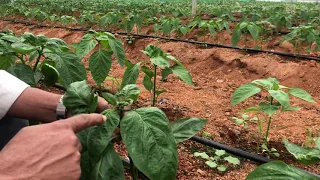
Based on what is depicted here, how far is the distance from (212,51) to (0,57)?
297cm

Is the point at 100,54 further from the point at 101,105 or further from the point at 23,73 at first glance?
the point at 101,105

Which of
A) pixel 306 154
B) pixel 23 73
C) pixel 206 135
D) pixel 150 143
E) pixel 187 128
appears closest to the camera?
pixel 150 143

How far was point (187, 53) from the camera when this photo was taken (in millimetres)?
4609

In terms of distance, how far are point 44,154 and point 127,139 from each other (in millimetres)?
261

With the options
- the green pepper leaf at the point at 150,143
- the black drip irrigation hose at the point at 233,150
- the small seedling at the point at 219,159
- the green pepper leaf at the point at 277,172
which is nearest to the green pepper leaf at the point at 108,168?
the green pepper leaf at the point at 150,143

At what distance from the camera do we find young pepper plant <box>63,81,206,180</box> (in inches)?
42.4

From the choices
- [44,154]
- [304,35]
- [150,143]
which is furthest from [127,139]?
[304,35]

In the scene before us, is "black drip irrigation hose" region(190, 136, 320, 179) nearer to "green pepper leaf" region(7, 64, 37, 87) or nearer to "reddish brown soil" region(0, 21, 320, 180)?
"reddish brown soil" region(0, 21, 320, 180)

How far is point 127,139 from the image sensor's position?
1130 millimetres

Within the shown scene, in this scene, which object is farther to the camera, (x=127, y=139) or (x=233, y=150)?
(x=233, y=150)

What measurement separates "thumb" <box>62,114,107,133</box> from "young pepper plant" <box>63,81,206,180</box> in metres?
0.06

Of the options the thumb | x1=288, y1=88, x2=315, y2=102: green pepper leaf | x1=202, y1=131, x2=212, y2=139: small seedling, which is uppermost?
the thumb

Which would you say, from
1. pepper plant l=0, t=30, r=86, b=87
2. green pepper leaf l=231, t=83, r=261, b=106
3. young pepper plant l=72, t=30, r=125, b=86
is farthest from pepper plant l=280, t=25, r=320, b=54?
pepper plant l=0, t=30, r=86, b=87

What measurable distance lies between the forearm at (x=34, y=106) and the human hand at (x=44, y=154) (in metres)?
0.33
